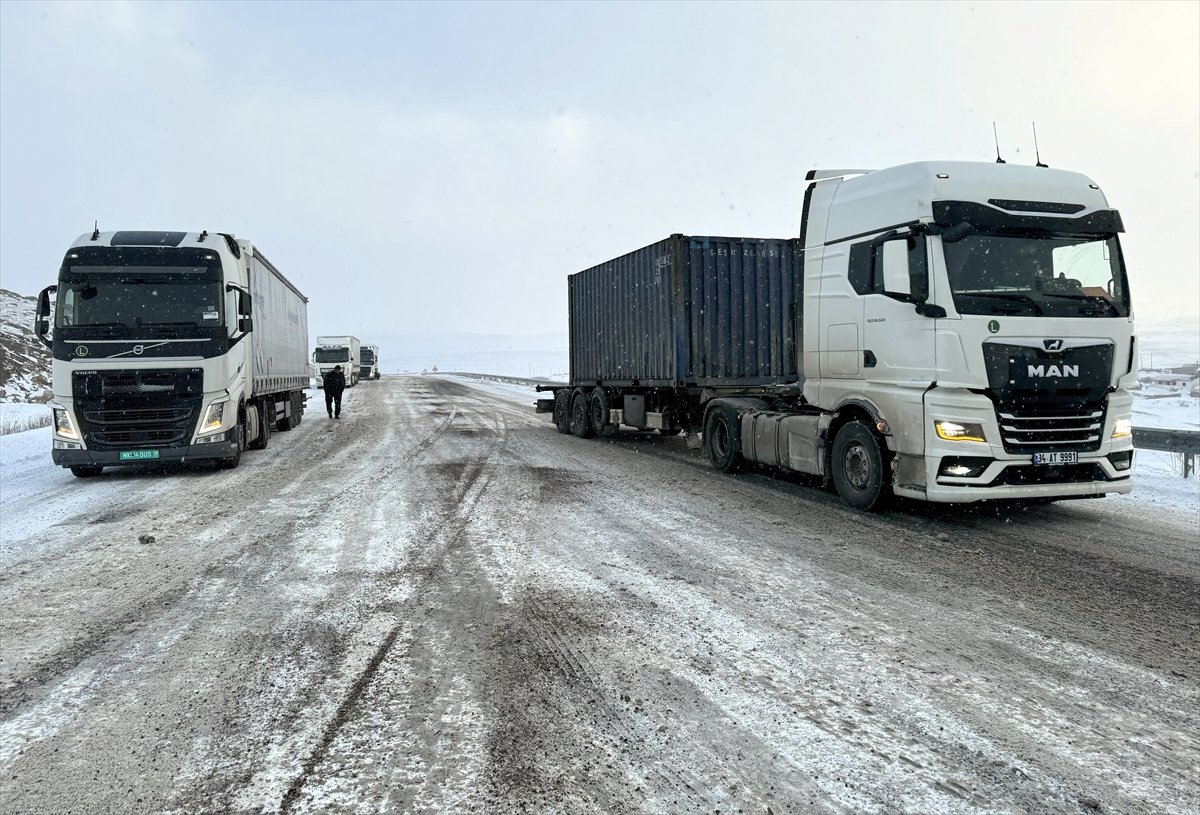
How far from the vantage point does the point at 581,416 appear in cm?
1616

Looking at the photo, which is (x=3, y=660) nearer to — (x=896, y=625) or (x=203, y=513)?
(x=203, y=513)

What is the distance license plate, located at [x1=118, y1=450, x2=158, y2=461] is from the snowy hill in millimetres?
12808

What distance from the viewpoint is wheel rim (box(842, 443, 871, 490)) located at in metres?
7.30

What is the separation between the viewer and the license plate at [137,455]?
31.7 feet

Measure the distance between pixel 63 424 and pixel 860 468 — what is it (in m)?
10.1

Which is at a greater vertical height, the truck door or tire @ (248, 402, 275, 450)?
the truck door

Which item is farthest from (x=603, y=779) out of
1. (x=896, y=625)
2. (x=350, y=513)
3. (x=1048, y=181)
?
(x=1048, y=181)

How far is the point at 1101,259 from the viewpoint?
664 centimetres

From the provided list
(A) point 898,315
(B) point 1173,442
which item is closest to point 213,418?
(A) point 898,315

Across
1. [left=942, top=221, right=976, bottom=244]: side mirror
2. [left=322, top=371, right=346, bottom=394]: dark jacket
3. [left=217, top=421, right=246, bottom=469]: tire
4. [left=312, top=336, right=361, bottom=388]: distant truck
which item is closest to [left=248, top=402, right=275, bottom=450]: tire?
[left=217, top=421, right=246, bottom=469]: tire

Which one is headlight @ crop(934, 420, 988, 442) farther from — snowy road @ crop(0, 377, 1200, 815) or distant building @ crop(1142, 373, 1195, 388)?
distant building @ crop(1142, 373, 1195, 388)

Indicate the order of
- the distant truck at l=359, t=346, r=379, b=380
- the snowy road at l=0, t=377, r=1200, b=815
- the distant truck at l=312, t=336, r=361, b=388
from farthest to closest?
A: 1. the distant truck at l=359, t=346, r=379, b=380
2. the distant truck at l=312, t=336, r=361, b=388
3. the snowy road at l=0, t=377, r=1200, b=815

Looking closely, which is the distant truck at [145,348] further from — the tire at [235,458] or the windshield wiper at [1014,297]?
the windshield wiper at [1014,297]

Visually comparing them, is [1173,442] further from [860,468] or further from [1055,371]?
[860,468]
